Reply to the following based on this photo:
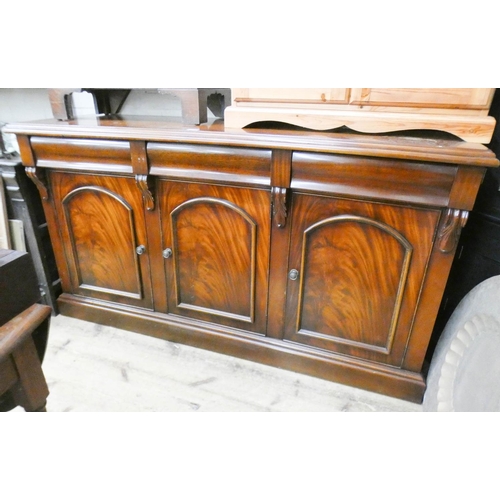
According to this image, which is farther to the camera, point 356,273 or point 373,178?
point 356,273

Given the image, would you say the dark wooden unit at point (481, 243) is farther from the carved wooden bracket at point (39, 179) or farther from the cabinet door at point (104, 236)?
the carved wooden bracket at point (39, 179)

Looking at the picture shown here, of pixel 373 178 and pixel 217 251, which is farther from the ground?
pixel 373 178

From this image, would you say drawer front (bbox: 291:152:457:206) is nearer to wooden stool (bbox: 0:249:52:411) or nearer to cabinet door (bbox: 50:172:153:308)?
cabinet door (bbox: 50:172:153:308)

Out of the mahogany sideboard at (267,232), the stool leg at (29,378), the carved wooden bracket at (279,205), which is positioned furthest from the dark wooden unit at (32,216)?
the carved wooden bracket at (279,205)

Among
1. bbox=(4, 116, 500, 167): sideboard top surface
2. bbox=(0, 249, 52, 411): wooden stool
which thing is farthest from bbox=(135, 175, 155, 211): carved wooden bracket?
bbox=(0, 249, 52, 411): wooden stool

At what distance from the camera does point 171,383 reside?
138 centimetres

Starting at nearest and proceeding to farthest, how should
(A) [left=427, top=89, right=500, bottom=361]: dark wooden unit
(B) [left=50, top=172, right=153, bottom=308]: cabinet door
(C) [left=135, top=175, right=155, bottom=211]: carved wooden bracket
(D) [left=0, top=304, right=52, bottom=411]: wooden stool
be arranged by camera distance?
(D) [left=0, top=304, right=52, bottom=411]: wooden stool
(A) [left=427, top=89, right=500, bottom=361]: dark wooden unit
(C) [left=135, top=175, right=155, bottom=211]: carved wooden bracket
(B) [left=50, top=172, right=153, bottom=308]: cabinet door

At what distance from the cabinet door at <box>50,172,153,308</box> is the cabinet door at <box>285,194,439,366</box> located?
0.64 metres

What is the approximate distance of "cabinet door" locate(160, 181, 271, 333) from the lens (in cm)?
126

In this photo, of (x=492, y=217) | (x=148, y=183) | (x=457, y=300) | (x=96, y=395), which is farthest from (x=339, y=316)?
(x=96, y=395)

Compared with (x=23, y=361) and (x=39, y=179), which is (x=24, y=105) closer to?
(x=39, y=179)

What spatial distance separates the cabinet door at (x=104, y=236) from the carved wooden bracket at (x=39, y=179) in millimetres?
32

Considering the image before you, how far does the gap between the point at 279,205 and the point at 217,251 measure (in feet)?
1.07

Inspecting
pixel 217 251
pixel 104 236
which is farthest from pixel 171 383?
pixel 104 236
